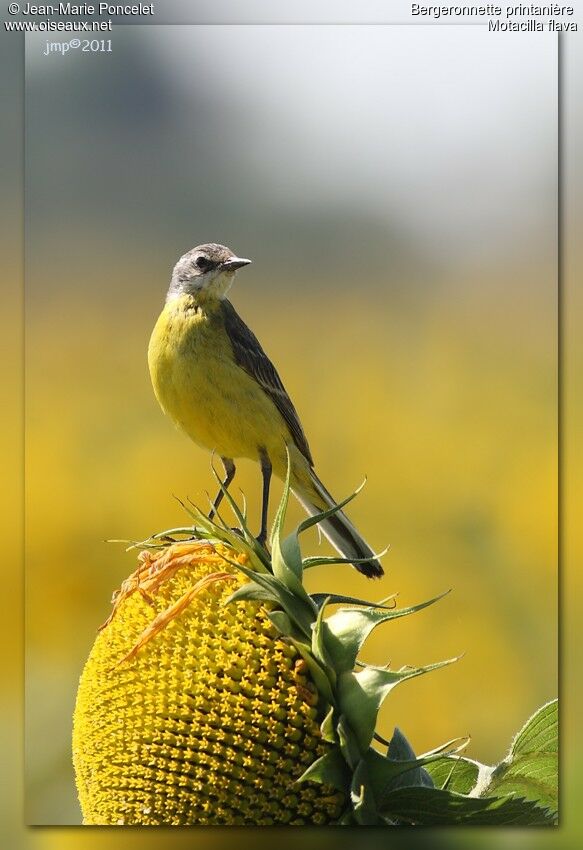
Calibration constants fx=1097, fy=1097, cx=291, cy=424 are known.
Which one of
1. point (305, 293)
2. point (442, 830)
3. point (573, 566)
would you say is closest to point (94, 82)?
point (305, 293)

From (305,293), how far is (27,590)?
1.17 m

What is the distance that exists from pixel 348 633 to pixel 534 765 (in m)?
0.93

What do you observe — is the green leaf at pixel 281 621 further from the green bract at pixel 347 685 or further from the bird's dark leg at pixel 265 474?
the bird's dark leg at pixel 265 474

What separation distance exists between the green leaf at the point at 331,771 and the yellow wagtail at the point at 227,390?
3.65ft

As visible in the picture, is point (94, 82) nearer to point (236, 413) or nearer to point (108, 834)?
point (236, 413)

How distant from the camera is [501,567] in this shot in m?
3.14

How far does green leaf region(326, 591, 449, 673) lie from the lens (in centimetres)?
204

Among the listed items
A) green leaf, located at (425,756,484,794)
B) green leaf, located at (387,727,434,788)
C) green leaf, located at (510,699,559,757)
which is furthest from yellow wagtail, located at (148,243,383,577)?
green leaf, located at (387,727,434,788)

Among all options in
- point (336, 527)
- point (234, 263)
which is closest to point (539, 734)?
point (336, 527)

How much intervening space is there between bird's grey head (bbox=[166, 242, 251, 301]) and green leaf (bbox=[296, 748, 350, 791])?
1.58m

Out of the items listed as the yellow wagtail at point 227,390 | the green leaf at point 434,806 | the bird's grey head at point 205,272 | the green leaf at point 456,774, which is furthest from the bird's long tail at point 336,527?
the green leaf at point 434,806

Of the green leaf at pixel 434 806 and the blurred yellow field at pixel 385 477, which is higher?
the blurred yellow field at pixel 385 477

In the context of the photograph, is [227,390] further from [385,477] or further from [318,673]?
[318,673]

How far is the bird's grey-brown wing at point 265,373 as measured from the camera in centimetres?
327
